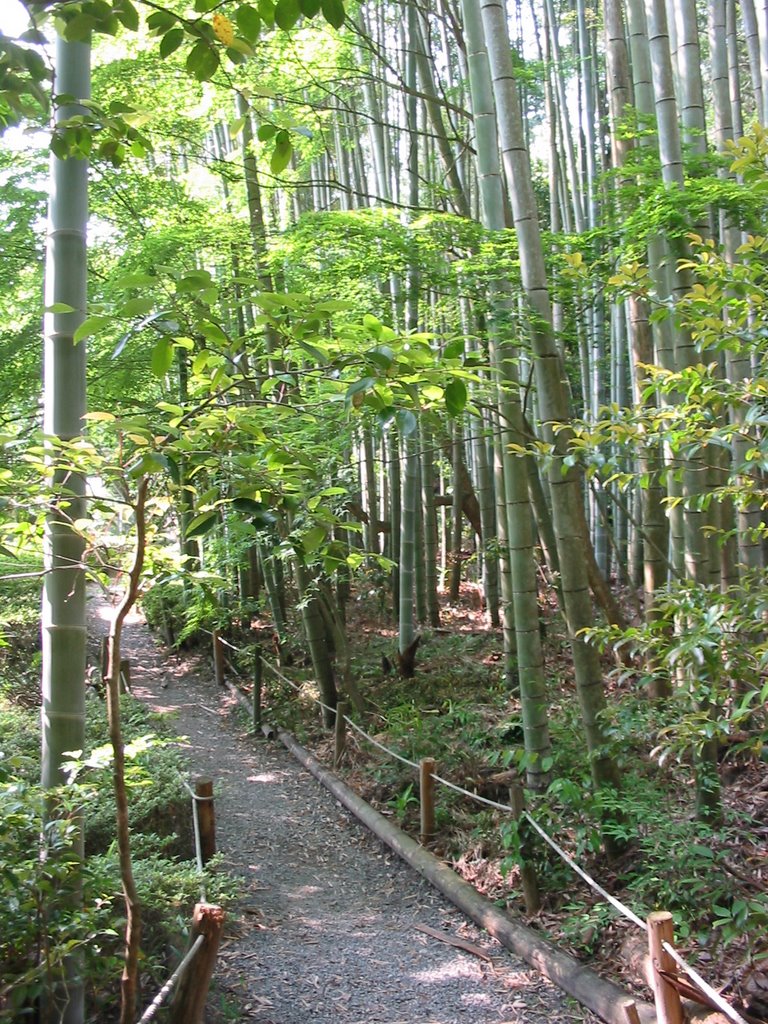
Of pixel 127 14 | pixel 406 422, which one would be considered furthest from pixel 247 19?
pixel 406 422

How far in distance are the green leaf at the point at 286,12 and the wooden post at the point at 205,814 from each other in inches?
156

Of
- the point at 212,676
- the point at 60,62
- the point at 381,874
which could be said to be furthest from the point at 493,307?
the point at 212,676

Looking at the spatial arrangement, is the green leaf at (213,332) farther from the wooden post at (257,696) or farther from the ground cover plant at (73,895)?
the wooden post at (257,696)

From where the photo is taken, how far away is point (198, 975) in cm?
268

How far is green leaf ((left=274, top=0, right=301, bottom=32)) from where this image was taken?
1244 mm

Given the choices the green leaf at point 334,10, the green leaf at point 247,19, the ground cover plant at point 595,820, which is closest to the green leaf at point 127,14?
the green leaf at point 247,19

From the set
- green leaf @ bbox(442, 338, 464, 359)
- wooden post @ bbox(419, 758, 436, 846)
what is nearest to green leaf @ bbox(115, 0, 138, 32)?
green leaf @ bbox(442, 338, 464, 359)

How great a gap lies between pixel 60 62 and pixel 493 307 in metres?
2.44

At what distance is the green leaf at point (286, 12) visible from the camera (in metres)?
1.24

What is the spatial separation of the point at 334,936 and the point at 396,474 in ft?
18.5

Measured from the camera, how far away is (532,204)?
3961 millimetres

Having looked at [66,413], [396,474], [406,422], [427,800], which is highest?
[396,474]

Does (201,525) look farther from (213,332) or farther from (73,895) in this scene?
(73,895)

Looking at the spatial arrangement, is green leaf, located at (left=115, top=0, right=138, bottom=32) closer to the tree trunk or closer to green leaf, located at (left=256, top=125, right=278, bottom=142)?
green leaf, located at (left=256, top=125, right=278, bottom=142)
